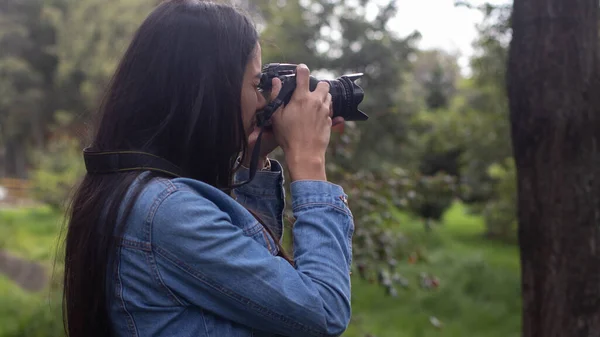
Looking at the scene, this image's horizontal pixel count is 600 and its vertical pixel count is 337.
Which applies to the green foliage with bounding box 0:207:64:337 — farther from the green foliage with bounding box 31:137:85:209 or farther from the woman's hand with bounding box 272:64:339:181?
the green foliage with bounding box 31:137:85:209

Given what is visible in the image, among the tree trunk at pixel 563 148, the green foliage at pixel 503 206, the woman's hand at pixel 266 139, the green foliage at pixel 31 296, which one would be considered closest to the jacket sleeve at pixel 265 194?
the woman's hand at pixel 266 139

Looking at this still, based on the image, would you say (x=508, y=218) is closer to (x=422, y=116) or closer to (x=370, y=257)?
(x=422, y=116)

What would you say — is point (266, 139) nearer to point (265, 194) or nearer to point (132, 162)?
point (265, 194)

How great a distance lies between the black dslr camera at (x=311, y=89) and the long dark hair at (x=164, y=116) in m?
0.08

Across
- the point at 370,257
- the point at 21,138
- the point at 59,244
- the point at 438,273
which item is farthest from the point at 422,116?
the point at 21,138

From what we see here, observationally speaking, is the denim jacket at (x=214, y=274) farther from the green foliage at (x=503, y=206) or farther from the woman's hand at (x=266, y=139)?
the green foliage at (x=503, y=206)

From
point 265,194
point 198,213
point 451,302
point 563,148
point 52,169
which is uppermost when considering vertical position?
point 198,213

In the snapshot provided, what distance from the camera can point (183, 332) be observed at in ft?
3.89

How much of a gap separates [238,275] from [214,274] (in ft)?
0.13

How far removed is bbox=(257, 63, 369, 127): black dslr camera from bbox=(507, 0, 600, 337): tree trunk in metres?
1.04

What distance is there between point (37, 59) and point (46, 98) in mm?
1657

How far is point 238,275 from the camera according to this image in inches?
45.2

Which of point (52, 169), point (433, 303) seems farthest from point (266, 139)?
point (52, 169)

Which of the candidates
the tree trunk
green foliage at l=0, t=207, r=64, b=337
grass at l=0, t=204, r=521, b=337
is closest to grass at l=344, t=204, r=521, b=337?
grass at l=0, t=204, r=521, b=337
